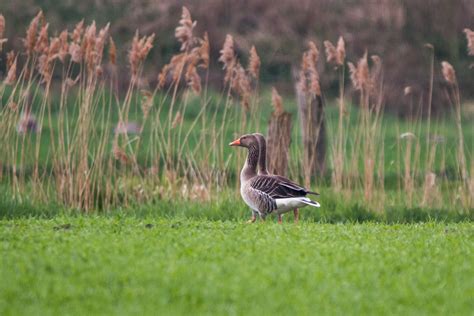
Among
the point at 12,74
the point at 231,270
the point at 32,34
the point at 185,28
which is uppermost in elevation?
the point at 185,28

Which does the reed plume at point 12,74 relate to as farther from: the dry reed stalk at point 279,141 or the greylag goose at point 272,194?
the dry reed stalk at point 279,141

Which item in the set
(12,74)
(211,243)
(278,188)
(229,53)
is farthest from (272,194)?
(12,74)

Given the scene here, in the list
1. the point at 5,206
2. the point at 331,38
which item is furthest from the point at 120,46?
the point at 5,206

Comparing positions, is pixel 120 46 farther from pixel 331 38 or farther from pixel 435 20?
pixel 435 20

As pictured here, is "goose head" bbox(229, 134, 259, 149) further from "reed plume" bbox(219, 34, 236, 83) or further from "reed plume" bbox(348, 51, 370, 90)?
"reed plume" bbox(348, 51, 370, 90)

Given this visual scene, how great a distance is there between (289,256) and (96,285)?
1.63 meters

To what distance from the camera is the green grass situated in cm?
601

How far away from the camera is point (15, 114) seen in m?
11.1

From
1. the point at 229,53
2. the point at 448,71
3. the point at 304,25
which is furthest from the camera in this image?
the point at 304,25

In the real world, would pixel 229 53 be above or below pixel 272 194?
above

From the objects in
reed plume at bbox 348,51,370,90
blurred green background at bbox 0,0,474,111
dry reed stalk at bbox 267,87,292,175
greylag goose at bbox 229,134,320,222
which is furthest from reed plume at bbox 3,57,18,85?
blurred green background at bbox 0,0,474,111

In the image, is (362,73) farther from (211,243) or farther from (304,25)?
(304,25)

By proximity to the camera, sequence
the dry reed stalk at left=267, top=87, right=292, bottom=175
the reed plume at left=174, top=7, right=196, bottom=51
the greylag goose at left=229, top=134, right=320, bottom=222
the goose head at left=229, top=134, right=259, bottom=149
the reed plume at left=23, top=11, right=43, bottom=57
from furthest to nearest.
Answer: the dry reed stalk at left=267, top=87, right=292, bottom=175 < the reed plume at left=174, top=7, right=196, bottom=51 < the reed plume at left=23, top=11, right=43, bottom=57 < the goose head at left=229, top=134, right=259, bottom=149 < the greylag goose at left=229, top=134, right=320, bottom=222

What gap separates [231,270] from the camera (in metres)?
6.83
